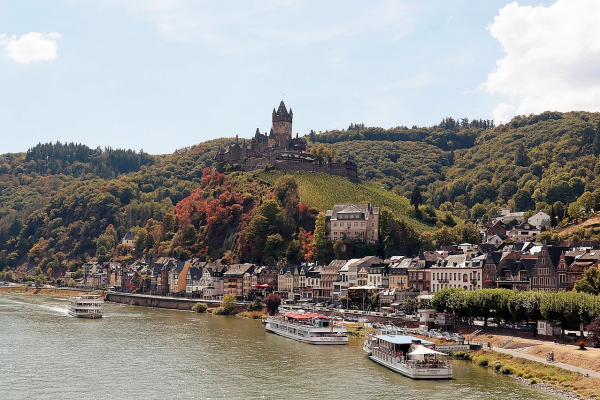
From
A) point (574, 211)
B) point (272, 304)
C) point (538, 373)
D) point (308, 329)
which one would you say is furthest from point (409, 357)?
point (574, 211)

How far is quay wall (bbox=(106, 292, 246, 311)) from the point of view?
130m

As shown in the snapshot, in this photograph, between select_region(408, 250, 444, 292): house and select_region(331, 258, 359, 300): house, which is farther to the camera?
select_region(331, 258, 359, 300): house

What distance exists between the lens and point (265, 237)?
479 feet

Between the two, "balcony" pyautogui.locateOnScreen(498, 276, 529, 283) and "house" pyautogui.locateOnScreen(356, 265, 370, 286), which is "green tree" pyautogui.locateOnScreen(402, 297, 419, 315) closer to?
"balcony" pyautogui.locateOnScreen(498, 276, 529, 283)

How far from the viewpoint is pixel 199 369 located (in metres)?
66.0

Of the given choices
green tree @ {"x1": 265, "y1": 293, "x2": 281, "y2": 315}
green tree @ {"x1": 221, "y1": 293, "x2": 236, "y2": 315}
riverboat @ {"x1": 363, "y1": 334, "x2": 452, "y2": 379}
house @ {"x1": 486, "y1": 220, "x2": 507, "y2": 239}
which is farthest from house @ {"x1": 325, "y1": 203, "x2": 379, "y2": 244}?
riverboat @ {"x1": 363, "y1": 334, "x2": 452, "y2": 379}

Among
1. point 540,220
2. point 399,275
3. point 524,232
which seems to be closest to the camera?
point 399,275

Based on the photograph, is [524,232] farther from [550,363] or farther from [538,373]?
[538,373]

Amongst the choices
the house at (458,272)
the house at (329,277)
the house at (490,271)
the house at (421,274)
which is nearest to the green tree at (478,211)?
the house at (329,277)

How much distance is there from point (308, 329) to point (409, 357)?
73.1 feet

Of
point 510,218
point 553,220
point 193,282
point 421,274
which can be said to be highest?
point 510,218

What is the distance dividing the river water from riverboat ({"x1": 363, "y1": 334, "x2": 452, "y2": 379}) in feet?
2.91

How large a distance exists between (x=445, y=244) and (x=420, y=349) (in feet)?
231

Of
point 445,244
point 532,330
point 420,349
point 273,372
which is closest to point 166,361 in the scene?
point 273,372
